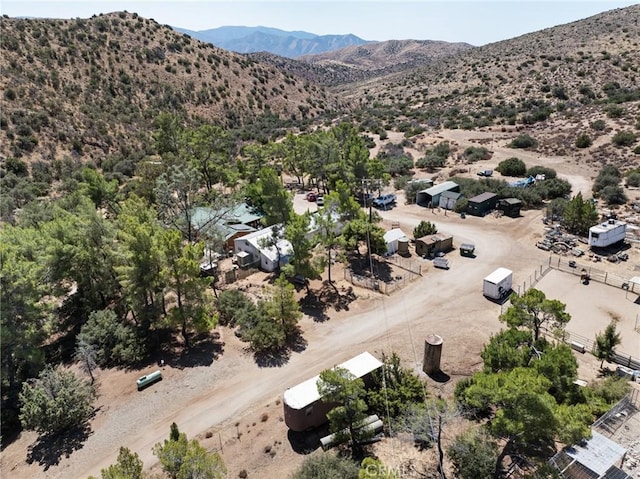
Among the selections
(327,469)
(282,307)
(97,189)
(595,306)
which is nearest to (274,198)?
(282,307)

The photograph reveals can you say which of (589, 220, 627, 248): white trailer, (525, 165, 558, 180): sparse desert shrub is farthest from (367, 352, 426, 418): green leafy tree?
(525, 165, 558, 180): sparse desert shrub

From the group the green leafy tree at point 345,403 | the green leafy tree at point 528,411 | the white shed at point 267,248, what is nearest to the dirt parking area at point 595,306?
the green leafy tree at point 528,411

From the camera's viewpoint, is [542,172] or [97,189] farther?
[542,172]

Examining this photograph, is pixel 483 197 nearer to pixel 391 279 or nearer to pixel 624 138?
pixel 391 279

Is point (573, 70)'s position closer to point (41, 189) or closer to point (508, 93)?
point (508, 93)

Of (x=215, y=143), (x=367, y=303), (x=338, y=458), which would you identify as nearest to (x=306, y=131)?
(x=215, y=143)

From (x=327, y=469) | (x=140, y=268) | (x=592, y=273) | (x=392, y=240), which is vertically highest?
(x=140, y=268)

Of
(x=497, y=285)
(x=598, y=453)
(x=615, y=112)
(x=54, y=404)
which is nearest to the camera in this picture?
(x=598, y=453)
